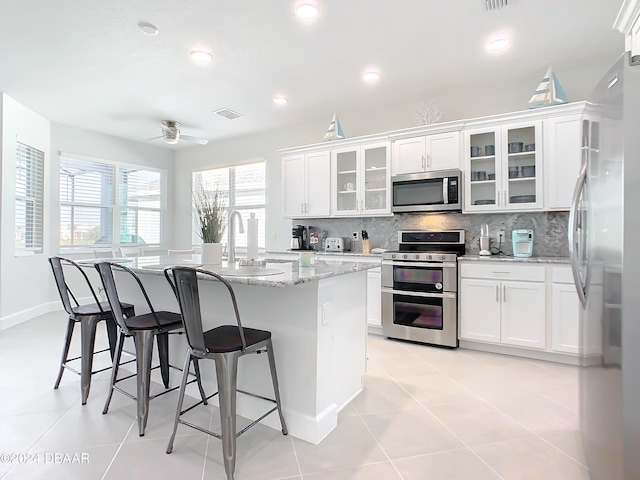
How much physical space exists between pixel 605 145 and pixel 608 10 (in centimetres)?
210

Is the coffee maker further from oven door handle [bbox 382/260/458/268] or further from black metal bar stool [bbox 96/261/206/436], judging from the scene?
black metal bar stool [bbox 96/261/206/436]

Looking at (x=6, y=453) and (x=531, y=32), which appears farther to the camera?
(x=531, y=32)

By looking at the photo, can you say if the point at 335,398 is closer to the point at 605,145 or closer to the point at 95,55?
the point at 605,145

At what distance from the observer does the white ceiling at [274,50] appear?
2707 mm

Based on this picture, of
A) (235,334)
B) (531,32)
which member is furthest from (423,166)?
(235,334)

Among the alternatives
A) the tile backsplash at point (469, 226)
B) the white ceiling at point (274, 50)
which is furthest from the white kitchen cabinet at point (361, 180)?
the white ceiling at point (274, 50)

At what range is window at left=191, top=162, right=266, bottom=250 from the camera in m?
6.02

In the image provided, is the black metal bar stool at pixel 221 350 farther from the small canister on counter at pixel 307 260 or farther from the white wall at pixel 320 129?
the white wall at pixel 320 129

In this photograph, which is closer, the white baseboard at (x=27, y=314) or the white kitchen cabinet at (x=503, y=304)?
the white kitchen cabinet at (x=503, y=304)

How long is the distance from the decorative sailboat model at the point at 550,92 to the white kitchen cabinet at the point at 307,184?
2.40m

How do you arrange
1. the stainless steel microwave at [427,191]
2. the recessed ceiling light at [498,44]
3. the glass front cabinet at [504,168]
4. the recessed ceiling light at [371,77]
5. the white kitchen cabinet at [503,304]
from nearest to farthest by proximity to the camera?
the recessed ceiling light at [498,44] → the white kitchen cabinet at [503,304] → the glass front cabinet at [504,168] → the recessed ceiling light at [371,77] → the stainless steel microwave at [427,191]

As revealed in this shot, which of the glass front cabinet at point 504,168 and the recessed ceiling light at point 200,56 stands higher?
the recessed ceiling light at point 200,56

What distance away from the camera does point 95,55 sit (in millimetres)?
3373

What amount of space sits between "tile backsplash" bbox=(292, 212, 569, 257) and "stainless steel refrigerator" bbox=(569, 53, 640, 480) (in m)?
2.37
